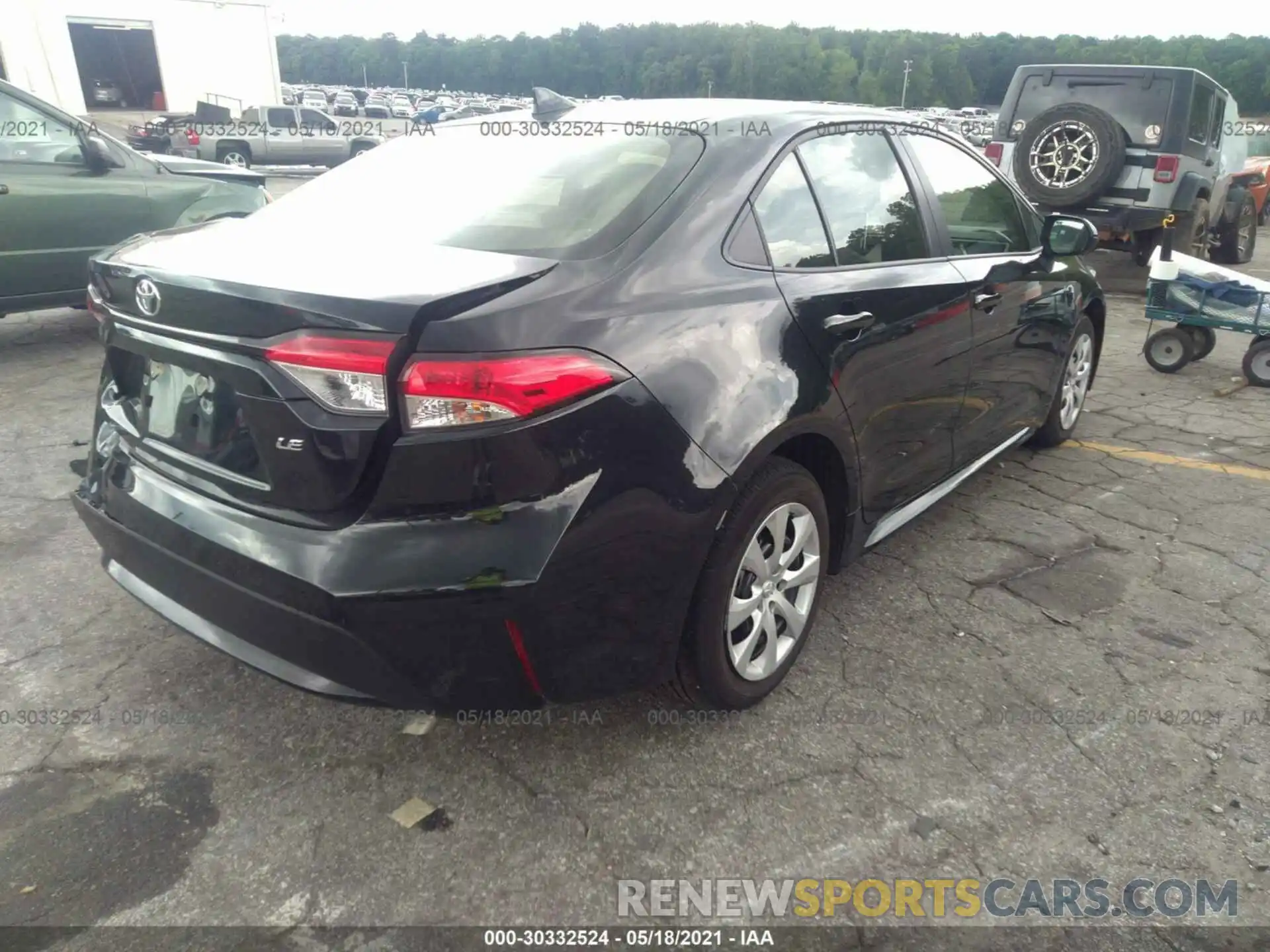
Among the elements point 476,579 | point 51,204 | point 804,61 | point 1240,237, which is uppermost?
point 804,61

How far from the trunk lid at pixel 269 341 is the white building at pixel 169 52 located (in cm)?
3543

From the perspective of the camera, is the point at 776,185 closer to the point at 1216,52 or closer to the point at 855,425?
the point at 855,425

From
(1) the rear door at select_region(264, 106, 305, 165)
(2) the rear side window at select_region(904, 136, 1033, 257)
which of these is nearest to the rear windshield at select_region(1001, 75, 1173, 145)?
(2) the rear side window at select_region(904, 136, 1033, 257)

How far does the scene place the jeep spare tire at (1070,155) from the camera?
8375mm

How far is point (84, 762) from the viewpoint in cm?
235

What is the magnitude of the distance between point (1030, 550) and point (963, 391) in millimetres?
792

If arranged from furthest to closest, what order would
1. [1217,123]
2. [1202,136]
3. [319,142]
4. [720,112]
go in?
[319,142], [1217,123], [1202,136], [720,112]

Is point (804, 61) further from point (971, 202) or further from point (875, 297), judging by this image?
point (875, 297)

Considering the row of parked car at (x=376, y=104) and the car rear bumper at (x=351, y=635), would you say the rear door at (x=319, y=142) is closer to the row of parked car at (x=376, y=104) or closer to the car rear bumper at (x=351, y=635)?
the row of parked car at (x=376, y=104)

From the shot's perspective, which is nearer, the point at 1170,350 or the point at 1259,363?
the point at 1259,363

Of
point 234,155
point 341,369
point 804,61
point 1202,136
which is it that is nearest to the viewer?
point 341,369

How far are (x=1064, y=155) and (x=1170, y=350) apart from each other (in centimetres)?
321

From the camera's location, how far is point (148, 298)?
2.12 m

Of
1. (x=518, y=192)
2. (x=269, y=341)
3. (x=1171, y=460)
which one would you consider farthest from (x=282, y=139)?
(x=269, y=341)
